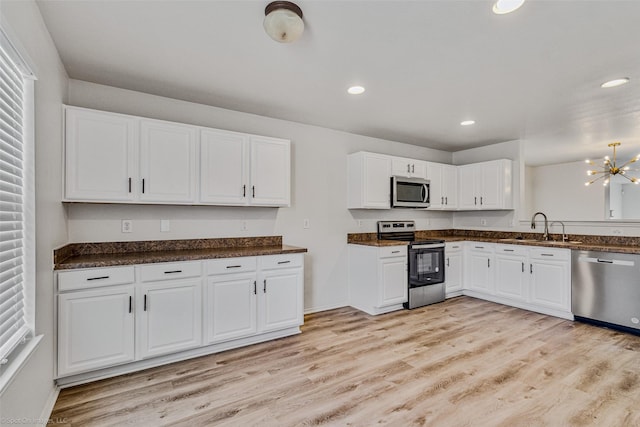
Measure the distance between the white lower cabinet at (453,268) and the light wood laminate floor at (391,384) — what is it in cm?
124

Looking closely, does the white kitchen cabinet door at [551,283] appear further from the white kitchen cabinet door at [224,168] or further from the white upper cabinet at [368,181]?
the white kitchen cabinet door at [224,168]

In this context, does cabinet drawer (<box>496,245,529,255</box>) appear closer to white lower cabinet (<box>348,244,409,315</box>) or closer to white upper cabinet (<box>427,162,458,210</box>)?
white upper cabinet (<box>427,162,458,210</box>)

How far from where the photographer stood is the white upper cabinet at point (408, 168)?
4449 millimetres

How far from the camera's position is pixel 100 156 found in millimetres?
2561

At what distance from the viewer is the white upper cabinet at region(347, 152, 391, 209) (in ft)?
13.7

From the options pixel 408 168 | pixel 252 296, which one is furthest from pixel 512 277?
pixel 252 296

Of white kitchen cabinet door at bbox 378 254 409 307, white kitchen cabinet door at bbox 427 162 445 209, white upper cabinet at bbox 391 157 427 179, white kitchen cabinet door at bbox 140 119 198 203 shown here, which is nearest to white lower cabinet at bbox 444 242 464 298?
white kitchen cabinet door at bbox 427 162 445 209

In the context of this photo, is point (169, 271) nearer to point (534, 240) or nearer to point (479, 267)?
point (479, 267)

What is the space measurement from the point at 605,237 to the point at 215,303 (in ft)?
15.0

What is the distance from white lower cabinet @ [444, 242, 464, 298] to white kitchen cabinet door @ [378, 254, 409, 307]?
870 mm

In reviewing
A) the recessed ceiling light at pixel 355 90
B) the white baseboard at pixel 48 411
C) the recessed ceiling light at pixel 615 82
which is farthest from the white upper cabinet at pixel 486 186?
the white baseboard at pixel 48 411

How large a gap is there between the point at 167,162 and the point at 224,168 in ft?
1.67

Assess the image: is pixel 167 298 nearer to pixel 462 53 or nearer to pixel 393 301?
pixel 393 301

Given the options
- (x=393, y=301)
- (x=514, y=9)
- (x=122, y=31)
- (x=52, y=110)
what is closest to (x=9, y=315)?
(x=52, y=110)
